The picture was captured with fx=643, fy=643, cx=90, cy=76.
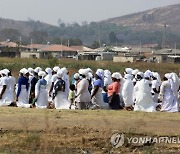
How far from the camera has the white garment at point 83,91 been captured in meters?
19.1

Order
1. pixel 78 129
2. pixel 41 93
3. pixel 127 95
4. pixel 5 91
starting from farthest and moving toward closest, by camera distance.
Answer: pixel 5 91 < pixel 127 95 < pixel 41 93 < pixel 78 129

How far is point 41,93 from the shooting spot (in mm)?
20188

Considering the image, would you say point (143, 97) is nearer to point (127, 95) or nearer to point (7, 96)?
point (127, 95)

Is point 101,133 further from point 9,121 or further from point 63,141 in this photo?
point 9,121

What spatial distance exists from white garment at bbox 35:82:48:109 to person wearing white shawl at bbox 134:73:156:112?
2863 mm

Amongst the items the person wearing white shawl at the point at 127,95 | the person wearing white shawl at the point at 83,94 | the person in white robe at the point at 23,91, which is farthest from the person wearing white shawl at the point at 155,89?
the person in white robe at the point at 23,91

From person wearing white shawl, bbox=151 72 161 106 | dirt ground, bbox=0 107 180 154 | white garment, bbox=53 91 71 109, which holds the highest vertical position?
person wearing white shawl, bbox=151 72 161 106

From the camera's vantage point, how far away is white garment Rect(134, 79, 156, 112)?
64.5ft

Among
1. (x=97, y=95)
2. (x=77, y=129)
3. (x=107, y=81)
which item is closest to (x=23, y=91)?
(x=97, y=95)

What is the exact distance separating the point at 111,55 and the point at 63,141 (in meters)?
70.5

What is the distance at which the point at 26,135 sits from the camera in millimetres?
13719

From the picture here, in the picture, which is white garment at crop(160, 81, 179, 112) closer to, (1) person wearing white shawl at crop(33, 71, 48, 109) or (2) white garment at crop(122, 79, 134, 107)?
(2) white garment at crop(122, 79, 134, 107)

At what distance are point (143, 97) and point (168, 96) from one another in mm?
857

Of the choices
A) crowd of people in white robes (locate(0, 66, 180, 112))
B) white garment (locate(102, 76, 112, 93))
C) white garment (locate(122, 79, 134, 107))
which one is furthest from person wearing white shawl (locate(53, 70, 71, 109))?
white garment (locate(102, 76, 112, 93))
